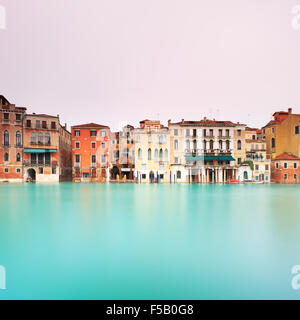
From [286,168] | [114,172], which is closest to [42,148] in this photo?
[114,172]

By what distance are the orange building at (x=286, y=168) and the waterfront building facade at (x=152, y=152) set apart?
30.8ft

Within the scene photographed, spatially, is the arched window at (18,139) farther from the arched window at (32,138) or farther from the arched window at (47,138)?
the arched window at (47,138)

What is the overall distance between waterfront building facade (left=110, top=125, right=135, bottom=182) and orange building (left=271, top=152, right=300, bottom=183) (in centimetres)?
1249

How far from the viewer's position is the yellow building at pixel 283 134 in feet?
59.0

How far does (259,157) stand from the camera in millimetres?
20219

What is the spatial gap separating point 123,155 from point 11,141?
894 cm

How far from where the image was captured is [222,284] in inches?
91.2

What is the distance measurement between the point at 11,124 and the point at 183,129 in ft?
46.5

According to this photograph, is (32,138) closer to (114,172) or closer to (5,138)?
(5,138)

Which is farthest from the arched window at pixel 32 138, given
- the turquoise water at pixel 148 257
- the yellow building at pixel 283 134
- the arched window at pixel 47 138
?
the yellow building at pixel 283 134

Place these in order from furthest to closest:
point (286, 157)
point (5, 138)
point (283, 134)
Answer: point (283, 134), point (286, 157), point (5, 138)

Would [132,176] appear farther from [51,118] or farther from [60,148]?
[51,118]

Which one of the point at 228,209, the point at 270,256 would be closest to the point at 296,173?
the point at 228,209

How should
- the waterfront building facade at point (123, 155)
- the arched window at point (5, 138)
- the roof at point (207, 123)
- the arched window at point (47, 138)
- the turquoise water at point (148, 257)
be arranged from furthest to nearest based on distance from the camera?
the roof at point (207, 123)
the waterfront building facade at point (123, 155)
the arched window at point (47, 138)
the arched window at point (5, 138)
the turquoise water at point (148, 257)
